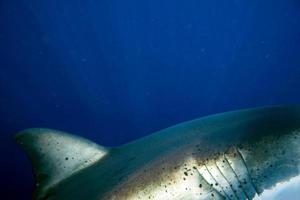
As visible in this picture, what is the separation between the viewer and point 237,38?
1819 centimetres

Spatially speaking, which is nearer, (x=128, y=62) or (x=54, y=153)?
(x=54, y=153)

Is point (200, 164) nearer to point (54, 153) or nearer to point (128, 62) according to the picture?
point (54, 153)

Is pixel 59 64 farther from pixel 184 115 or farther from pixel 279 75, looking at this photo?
pixel 279 75

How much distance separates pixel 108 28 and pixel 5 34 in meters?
4.38

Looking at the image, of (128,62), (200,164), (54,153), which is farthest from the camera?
(128,62)

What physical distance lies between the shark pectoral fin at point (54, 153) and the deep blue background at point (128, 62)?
9476 millimetres

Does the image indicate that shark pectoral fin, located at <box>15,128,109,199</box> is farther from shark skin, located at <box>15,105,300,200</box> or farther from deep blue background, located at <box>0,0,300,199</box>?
deep blue background, located at <box>0,0,300,199</box>

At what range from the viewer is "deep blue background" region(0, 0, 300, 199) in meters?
13.0

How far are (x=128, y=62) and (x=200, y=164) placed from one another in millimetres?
15298

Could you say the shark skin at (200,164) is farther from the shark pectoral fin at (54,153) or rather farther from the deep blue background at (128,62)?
the deep blue background at (128,62)

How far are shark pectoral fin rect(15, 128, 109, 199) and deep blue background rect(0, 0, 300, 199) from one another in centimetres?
948

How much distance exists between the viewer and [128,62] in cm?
1697

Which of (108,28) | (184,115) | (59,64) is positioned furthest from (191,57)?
(59,64)

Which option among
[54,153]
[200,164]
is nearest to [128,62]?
[54,153]
